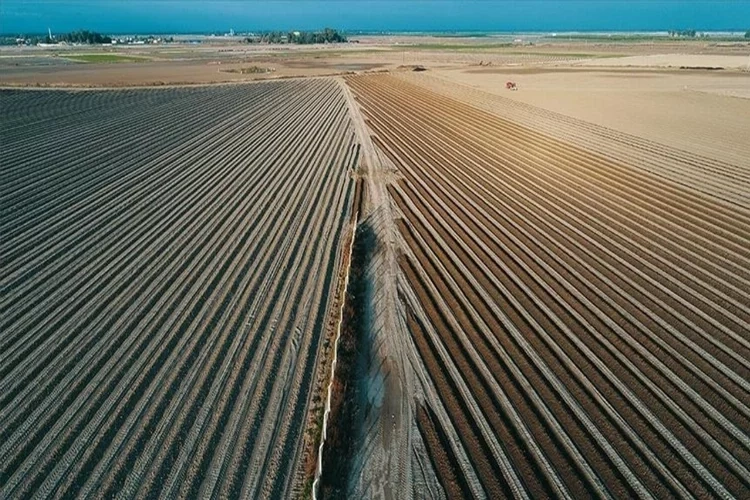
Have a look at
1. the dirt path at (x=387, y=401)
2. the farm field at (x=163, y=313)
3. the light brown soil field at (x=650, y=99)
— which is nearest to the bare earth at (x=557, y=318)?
the dirt path at (x=387, y=401)

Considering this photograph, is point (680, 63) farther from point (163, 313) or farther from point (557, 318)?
point (163, 313)

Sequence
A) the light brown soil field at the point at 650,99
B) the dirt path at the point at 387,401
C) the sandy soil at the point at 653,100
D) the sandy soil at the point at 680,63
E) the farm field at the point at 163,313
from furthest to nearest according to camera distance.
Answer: the sandy soil at the point at 680,63 < the sandy soil at the point at 653,100 < the light brown soil field at the point at 650,99 < the farm field at the point at 163,313 < the dirt path at the point at 387,401

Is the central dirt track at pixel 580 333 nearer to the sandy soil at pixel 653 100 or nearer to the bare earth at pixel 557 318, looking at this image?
the bare earth at pixel 557 318

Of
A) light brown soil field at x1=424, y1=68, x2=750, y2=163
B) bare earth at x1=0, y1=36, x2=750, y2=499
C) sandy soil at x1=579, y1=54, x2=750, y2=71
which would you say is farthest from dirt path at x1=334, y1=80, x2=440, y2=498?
sandy soil at x1=579, y1=54, x2=750, y2=71

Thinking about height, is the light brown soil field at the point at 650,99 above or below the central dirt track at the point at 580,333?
above

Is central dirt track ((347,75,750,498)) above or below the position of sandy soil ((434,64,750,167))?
below

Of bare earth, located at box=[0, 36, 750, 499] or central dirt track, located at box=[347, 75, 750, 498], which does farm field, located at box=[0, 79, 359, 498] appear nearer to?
bare earth, located at box=[0, 36, 750, 499]
